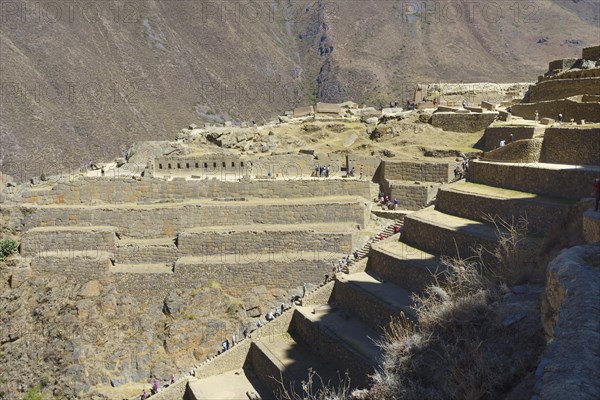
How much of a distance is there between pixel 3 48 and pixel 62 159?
505 inches

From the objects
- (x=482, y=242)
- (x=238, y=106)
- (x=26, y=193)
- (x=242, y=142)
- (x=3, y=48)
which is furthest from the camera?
(x=238, y=106)

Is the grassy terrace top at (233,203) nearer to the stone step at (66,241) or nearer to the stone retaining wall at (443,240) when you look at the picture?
the stone step at (66,241)

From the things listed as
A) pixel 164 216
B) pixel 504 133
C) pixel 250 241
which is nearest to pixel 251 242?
pixel 250 241

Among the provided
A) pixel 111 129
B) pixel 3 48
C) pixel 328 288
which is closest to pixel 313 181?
pixel 328 288

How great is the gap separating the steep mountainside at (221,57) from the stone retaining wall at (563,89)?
29.1 metres

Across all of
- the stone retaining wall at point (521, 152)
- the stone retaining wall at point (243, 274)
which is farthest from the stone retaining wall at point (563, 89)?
the stone retaining wall at point (243, 274)

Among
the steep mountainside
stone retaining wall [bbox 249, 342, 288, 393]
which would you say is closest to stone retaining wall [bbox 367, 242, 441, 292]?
stone retaining wall [bbox 249, 342, 288, 393]

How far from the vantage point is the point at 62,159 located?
39.9 metres

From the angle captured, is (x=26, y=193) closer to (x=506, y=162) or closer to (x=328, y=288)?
(x=328, y=288)

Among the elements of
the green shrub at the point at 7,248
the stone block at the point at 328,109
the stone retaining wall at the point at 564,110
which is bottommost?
the green shrub at the point at 7,248

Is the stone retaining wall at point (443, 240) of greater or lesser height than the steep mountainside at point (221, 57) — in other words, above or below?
below

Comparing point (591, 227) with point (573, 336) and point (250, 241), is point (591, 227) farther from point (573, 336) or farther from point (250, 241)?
point (250, 241)

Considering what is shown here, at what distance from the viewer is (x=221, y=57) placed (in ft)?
224

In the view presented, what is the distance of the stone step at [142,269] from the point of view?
17.5 meters
